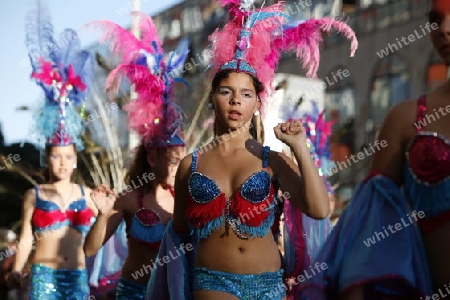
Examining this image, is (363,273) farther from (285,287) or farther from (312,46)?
(312,46)

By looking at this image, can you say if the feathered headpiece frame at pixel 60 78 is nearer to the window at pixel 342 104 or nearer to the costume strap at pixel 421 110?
the costume strap at pixel 421 110

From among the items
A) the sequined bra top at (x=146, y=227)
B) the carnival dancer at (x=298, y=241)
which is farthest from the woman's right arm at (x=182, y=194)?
the sequined bra top at (x=146, y=227)

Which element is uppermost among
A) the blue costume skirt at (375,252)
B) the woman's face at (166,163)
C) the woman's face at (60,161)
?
the woman's face at (60,161)

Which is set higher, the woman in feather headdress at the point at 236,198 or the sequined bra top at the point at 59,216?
the sequined bra top at the point at 59,216

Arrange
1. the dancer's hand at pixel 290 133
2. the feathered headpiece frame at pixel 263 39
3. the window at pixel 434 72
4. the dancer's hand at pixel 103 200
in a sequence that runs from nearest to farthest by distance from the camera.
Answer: the dancer's hand at pixel 290 133, the feathered headpiece frame at pixel 263 39, the dancer's hand at pixel 103 200, the window at pixel 434 72

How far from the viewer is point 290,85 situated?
563 inches

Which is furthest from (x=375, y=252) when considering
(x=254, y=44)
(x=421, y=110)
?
(x=254, y=44)

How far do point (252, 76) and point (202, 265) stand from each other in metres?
1.05

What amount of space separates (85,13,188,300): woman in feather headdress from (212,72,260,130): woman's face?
5.16 feet

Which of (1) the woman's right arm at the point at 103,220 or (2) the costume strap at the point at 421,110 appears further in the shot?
(1) the woman's right arm at the point at 103,220

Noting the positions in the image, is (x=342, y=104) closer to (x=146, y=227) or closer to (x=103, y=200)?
(x=146, y=227)

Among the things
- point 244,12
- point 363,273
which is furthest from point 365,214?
point 244,12

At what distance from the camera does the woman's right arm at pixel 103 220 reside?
17.1 feet

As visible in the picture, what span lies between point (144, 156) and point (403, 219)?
3.64 m
